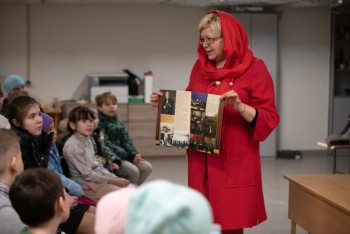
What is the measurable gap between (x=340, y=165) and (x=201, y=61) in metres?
5.64

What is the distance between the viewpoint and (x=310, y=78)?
8531mm

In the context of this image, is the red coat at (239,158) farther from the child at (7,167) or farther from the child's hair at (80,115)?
the child's hair at (80,115)

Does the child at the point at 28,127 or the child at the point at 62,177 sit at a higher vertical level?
the child at the point at 28,127

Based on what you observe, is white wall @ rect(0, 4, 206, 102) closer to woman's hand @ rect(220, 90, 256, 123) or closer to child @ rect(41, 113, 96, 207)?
child @ rect(41, 113, 96, 207)

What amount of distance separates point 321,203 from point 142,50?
18.1ft

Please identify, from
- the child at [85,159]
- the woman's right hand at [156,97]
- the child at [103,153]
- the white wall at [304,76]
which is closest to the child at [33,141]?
the child at [85,159]

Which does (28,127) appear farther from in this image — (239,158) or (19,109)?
(239,158)

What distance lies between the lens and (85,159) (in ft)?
12.9

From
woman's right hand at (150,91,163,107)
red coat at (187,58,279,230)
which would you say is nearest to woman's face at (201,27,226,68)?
red coat at (187,58,279,230)

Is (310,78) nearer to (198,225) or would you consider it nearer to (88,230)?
(88,230)

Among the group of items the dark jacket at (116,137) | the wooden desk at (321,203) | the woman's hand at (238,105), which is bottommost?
the wooden desk at (321,203)

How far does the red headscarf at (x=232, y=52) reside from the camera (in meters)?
2.51

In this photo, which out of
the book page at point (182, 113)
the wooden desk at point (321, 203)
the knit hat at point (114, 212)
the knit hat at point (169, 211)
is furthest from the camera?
the wooden desk at point (321, 203)

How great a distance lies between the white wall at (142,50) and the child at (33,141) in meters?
4.84
